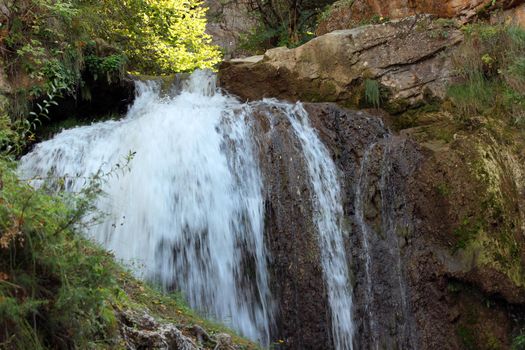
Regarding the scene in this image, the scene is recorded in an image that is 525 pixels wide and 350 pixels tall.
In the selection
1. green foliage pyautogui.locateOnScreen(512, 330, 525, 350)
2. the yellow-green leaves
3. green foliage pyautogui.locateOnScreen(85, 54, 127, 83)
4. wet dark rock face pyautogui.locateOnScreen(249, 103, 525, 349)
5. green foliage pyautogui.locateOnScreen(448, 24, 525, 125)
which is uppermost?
the yellow-green leaves

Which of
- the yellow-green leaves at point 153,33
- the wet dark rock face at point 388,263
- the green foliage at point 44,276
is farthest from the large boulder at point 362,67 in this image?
the green foliage at point 44,276

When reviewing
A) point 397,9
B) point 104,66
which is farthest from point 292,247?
point 397,9

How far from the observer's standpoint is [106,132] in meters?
8.22

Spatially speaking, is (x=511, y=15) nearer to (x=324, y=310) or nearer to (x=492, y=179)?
(x=492, y=179)

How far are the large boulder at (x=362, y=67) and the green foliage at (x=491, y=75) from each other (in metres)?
0.40

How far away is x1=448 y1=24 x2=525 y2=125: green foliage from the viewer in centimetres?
728

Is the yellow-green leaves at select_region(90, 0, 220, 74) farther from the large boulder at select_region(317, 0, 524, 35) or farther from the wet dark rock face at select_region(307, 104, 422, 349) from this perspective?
the wet dark rock face at select_region(307, 104, 422, 349)

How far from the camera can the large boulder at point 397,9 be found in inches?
357

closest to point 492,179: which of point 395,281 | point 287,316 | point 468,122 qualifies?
point 468,122

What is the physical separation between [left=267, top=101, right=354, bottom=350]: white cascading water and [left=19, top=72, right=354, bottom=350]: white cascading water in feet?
0.04

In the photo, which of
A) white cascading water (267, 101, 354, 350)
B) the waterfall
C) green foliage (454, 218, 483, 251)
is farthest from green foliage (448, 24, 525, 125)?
white cascading water (267, 101, 354, 350)

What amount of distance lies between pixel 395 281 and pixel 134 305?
3.62 meters

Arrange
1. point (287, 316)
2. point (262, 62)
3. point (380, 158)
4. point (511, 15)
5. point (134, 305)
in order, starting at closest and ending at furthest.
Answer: point (134, 305) < point (287, 316) < point (380, 158) < point (511, 15) < point (262, 62)

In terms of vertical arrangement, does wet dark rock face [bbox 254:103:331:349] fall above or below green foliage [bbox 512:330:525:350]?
above
